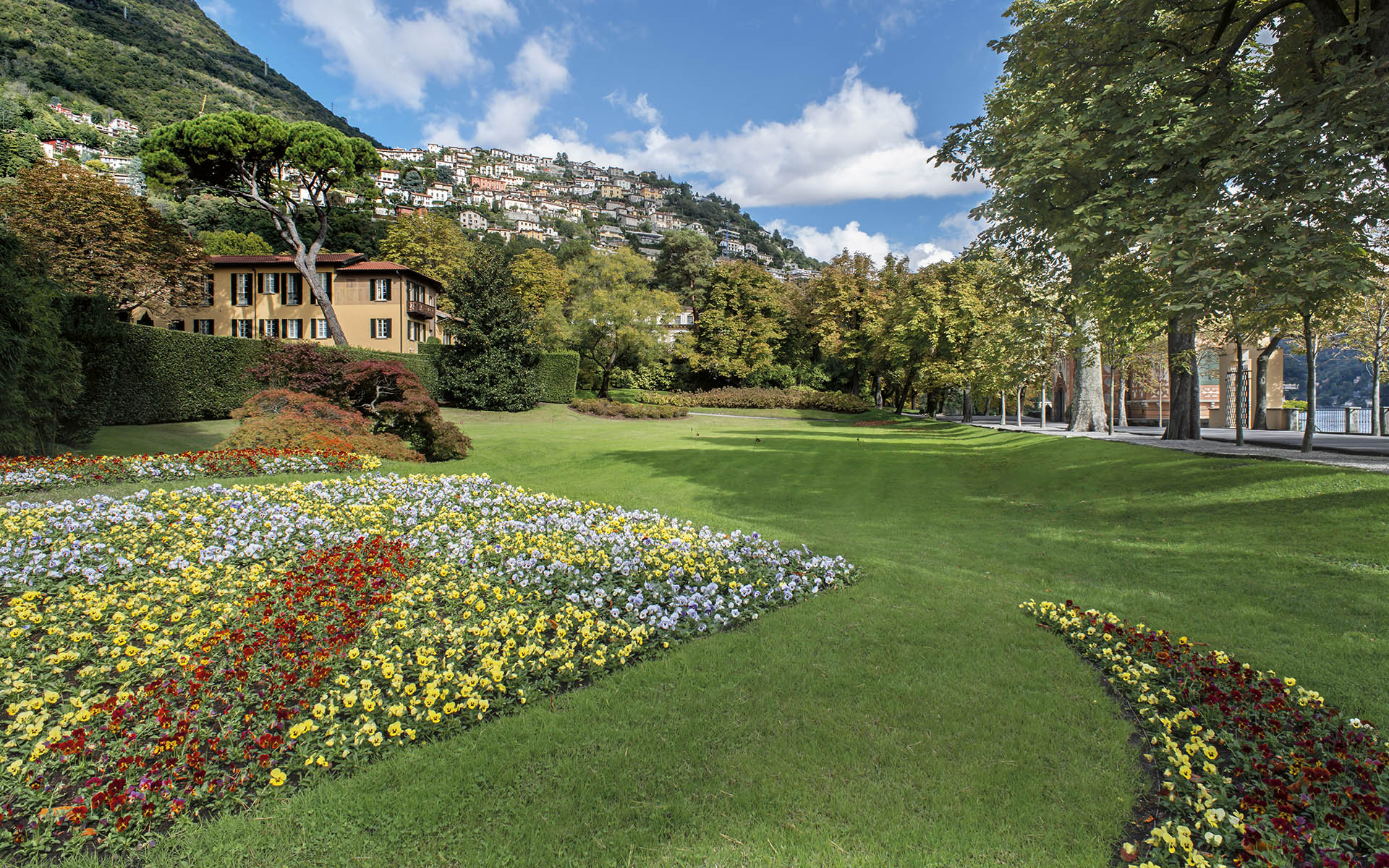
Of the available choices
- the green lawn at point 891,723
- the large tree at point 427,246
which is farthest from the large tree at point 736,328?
the green lawn at point 891,723

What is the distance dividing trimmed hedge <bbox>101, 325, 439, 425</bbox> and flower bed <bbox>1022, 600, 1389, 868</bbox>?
765 inches

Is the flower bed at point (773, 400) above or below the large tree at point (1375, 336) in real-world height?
below

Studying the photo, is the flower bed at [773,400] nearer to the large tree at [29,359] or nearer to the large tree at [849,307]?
the large tree at [849,307]

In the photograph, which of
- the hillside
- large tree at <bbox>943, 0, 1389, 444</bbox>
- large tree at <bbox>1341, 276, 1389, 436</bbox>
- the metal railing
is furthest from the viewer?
the hillside

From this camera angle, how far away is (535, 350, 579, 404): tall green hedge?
38688 mm

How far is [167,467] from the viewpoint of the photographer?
1076cm

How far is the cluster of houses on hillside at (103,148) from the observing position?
2450 inches

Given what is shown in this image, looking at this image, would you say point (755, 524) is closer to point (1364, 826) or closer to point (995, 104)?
point (1364, 826)

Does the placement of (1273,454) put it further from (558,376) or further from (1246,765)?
(558,376)

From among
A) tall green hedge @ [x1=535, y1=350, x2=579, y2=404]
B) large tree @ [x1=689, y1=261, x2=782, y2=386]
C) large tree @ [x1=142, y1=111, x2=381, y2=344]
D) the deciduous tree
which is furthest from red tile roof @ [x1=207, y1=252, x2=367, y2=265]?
large tree @ [x1=689, y1=261, x2=782, y2=386]

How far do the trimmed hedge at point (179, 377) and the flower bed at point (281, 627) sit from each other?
12.9 meters

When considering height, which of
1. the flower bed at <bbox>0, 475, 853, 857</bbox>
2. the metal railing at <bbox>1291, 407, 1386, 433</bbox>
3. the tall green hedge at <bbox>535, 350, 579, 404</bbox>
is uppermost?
the tall green hedge at <bbox>535, 350, 579, 404</bbox>

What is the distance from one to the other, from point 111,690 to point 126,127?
114m

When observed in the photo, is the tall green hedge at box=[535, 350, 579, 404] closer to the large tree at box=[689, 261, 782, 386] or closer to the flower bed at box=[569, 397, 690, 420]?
the flower bed at box=[569, 397, 690, 420]
